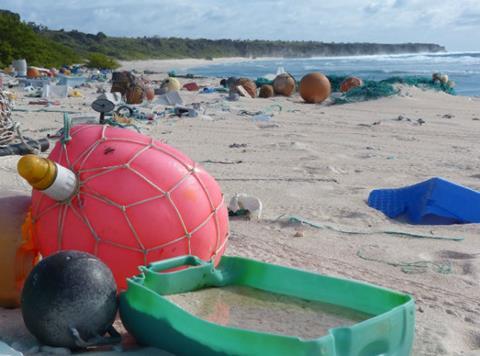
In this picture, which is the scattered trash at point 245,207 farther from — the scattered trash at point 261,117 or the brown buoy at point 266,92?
the brown buoy at point 266,92

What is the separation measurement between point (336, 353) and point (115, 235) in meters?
1.10

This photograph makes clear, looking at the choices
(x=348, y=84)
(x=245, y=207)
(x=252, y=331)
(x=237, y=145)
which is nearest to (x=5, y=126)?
(x=237, y=145)

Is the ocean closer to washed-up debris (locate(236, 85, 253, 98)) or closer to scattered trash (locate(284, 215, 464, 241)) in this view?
washed-up debris (locate(236, 85, 253, 98))

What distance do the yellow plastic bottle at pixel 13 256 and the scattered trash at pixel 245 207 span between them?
2007 mm

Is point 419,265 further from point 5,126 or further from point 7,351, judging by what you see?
point 5,126

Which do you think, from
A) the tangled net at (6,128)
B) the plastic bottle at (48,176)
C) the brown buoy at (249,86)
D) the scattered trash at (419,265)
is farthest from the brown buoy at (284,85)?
the plastic bottle at (48,176)

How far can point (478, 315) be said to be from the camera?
3254 mm

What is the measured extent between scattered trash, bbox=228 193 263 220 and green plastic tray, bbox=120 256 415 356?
1.82m

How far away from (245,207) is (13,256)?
7.03 feet

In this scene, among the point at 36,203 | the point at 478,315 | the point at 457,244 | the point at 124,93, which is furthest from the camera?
the point at 124,93

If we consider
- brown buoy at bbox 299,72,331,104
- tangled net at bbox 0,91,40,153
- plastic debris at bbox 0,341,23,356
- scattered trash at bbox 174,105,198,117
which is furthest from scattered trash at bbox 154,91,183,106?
plastic debris at bbox 0,341,23,356

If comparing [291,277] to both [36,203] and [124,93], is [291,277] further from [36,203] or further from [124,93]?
[124,93]

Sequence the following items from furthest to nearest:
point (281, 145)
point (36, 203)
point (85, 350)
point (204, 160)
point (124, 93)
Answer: point (124, 93) → point (281, 145) → point (204, 160) → point (36, 203) → point (85, 350)

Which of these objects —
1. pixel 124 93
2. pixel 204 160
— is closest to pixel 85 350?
pixel 204 160
